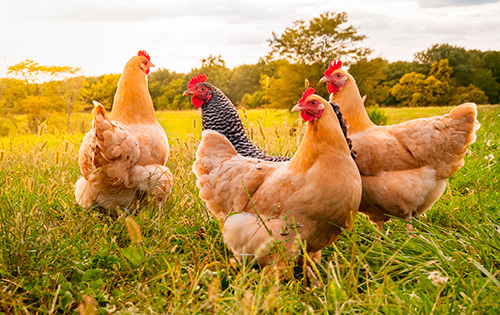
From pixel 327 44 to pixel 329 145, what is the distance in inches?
827

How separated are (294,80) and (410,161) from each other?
58.9ft

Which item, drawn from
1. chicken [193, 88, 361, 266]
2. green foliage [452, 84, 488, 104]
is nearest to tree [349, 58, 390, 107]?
green foliage [452, 84, 488, 104]

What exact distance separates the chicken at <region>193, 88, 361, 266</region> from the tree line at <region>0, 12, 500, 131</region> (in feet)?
25.2

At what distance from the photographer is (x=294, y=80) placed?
2116cm

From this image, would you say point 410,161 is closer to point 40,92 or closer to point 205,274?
point 205,274

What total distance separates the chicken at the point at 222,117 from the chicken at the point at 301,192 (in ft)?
2.31

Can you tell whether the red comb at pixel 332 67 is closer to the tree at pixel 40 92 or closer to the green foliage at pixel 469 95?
the tree at pixel 40 92

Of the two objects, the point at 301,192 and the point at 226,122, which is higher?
the point at 226,122

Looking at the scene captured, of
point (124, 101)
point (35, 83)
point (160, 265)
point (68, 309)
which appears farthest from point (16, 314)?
point (35, 83)

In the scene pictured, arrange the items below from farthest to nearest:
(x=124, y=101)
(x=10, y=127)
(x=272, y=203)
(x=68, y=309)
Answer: (x=10, y=127)
(x=124, y=101)
(x=272, y=203)
(x=68, y=309)

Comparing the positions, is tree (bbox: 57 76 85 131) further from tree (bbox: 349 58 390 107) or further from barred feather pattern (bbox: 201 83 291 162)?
tree (bbox: 349 58 390 107)

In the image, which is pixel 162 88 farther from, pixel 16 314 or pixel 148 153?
pixel 16 314

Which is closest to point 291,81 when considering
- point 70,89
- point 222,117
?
point 70,89

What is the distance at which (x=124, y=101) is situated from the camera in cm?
441
